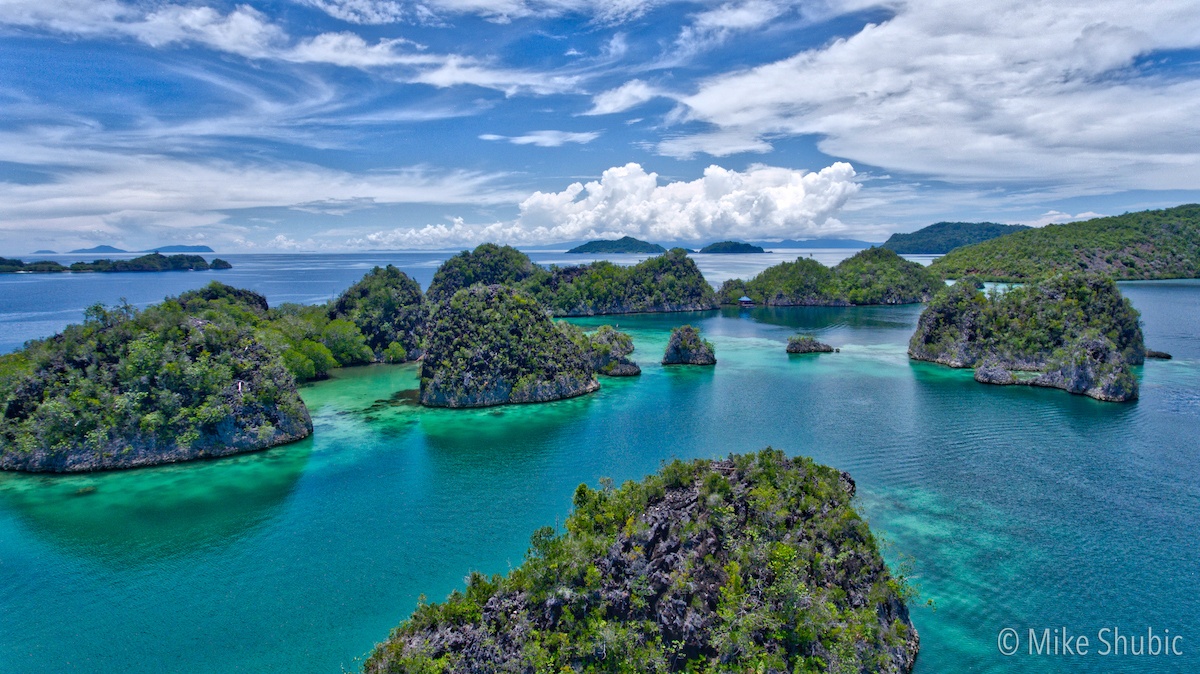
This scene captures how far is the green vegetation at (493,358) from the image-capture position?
55.7m

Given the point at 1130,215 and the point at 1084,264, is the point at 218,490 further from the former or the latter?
the point at 1130,215

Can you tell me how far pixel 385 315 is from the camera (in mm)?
81000

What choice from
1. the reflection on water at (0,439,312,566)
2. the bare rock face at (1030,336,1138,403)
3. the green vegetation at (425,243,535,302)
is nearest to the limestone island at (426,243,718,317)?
the green vegetation at (425,243,535,302)

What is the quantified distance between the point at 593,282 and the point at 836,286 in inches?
2368

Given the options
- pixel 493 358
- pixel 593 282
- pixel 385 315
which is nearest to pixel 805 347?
pixel 493 358

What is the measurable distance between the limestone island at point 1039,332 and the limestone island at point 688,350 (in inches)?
1044

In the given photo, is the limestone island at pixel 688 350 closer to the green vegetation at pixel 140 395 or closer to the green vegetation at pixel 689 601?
the green vegetation at pixel 140 395

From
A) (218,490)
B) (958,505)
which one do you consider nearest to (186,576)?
(218,490)

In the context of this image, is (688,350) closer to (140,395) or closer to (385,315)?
(385,315)

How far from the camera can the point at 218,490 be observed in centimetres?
3656

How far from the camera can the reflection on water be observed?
2994 centimetres

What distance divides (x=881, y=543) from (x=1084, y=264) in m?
170

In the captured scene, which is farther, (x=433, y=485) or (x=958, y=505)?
(x=433, y=485)

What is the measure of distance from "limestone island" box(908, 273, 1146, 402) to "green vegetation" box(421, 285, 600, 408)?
1716 inches
